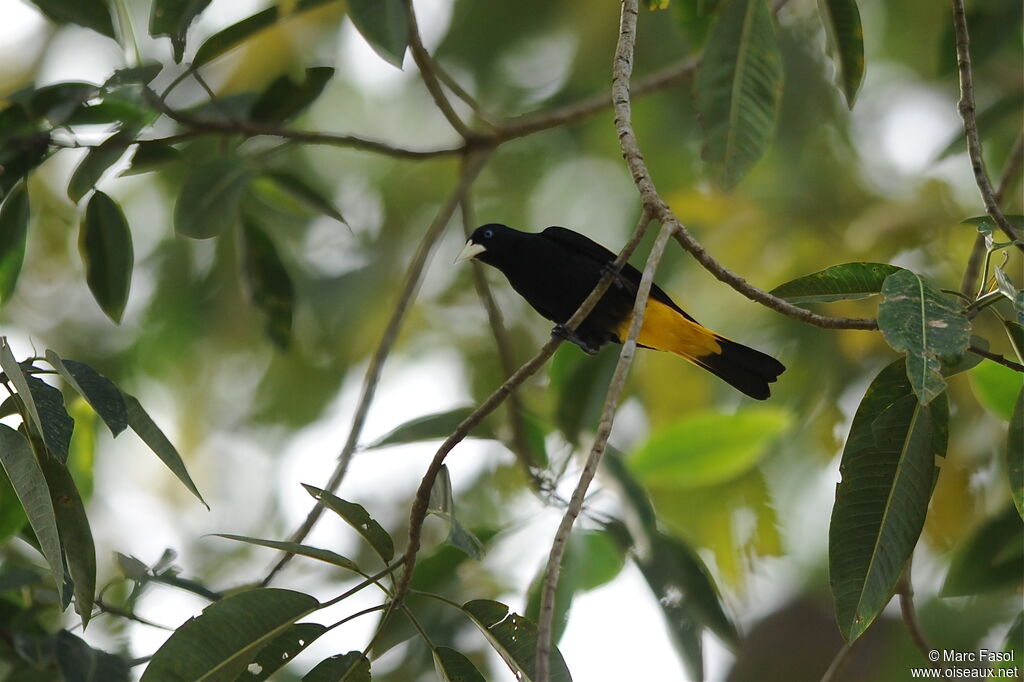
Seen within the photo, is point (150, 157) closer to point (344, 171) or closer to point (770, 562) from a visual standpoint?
point (770, 562)

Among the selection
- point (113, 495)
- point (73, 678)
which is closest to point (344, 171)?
point (113, 495)

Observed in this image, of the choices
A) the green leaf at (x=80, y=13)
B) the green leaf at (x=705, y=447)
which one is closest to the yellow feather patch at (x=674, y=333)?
the green leaf at (x=705, y=447)

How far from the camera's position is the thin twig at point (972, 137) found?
2.22m

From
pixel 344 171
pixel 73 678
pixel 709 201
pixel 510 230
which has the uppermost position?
pixel 344 171

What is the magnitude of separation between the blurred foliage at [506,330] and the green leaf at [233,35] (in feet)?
0.05

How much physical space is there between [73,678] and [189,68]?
173cm

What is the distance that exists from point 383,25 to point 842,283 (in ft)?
4.57

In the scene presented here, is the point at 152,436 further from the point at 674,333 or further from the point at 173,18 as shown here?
the point at 674,333

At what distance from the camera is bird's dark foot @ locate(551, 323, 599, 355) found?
2541mm

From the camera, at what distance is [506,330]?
211 inches

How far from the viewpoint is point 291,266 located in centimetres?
632

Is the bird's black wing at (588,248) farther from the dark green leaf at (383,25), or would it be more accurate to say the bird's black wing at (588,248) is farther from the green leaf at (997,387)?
the dark green leaf at (383,25)

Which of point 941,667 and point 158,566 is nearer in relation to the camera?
point 158,566

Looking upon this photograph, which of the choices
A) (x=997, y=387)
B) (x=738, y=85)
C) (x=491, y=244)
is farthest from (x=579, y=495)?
(x=491, y=244)
